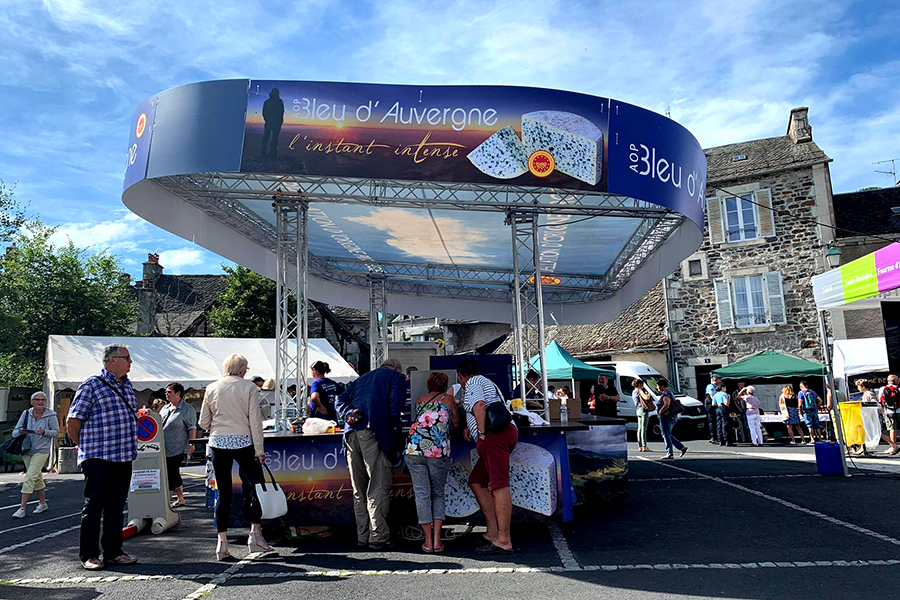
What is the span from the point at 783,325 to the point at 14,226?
23756mm

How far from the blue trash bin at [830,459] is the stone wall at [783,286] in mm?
13850

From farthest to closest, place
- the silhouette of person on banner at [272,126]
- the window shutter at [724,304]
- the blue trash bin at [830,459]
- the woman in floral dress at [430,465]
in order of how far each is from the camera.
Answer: the window shutter at [724,304] < the blue trash bin at [830,459] < the silhouette of person on banner at [272,126] < the woman in floral dress at [430,465]

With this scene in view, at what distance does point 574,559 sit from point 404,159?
4317 millimetres

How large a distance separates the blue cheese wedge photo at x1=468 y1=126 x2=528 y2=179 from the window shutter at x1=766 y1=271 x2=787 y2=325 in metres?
18.4

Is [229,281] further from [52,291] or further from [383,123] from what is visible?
[383,123]

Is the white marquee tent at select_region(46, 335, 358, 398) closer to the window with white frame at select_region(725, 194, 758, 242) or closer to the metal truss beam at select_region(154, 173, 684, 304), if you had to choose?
the metal truss beam at select_region(154, 173, 684, 304)

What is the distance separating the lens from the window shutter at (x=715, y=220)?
A: 2391 centimetres

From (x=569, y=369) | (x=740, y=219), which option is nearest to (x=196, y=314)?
(x=569, y=369)

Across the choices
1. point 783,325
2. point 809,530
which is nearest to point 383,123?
point 809,530

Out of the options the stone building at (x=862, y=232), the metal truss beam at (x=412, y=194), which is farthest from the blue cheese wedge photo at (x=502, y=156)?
the stone building at (x=862, y=232)

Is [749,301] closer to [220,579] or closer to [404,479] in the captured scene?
[404,479]

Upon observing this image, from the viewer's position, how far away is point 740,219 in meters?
23.8

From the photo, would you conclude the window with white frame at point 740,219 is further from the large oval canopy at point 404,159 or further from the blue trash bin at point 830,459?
the blue trash bin at point 830,459

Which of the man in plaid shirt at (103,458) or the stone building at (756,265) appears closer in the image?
the man in plaid shirt at (103,458)
